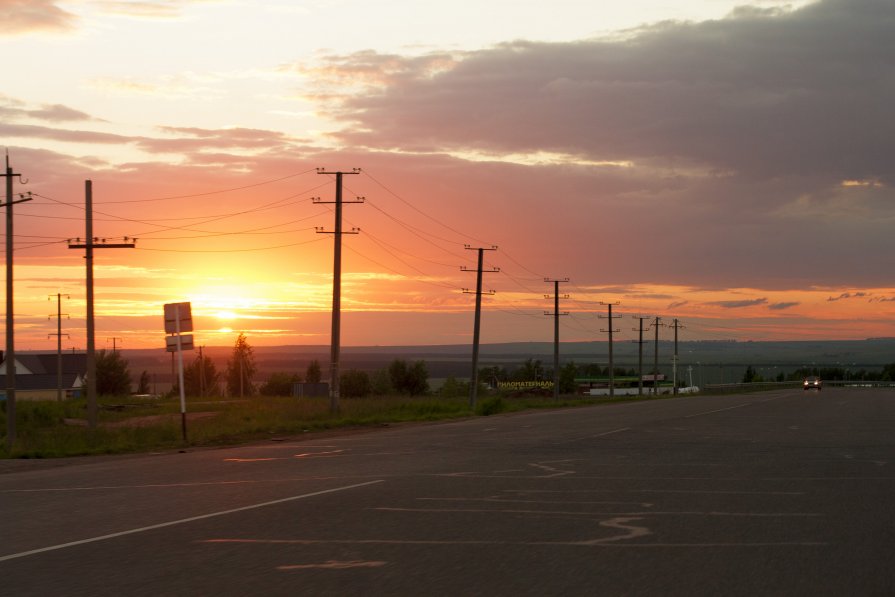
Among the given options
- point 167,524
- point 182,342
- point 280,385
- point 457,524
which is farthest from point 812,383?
point 167,524

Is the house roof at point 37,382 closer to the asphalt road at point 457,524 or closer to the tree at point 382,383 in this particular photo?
the tree at point 382,383

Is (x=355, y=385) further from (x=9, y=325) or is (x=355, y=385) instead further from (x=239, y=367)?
(x=9, y=325)

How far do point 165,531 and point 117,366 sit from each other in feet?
411

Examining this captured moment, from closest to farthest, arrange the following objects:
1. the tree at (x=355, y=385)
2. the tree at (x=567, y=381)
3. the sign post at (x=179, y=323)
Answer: the sign post at (x=179, y=323) < the tree at (x=355, y=385) < the tree at (x=567, y=381)

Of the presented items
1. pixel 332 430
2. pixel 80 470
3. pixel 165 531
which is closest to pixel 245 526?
pixel 165 531

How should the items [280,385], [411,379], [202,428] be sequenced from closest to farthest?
[202,428]
[280,385]
[411,379]

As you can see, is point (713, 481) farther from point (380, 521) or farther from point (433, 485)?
point (380, 521)

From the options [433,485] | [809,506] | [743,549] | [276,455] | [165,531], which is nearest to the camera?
[743,549]

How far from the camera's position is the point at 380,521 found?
12.1 meters

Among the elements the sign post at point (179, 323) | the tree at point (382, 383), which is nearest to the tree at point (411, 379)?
the tree at point (382, 383)

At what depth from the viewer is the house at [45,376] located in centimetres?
11494

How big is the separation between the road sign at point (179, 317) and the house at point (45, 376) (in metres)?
86.2

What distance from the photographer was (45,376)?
118 m

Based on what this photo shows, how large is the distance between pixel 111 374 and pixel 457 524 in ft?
409
